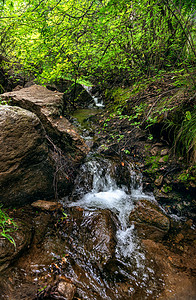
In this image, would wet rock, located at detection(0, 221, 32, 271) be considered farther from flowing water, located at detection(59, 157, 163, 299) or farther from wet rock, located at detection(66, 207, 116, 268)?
flowing water, located at detection(59, 157, 163, 299)

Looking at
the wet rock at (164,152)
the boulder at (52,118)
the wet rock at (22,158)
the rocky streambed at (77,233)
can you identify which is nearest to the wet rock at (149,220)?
the rocky streambed at (77,233)

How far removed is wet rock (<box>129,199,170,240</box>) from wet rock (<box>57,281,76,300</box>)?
1.55 meters

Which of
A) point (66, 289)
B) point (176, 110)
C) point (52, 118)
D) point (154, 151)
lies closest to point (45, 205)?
point (66, 289)

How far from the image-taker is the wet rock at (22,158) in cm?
252

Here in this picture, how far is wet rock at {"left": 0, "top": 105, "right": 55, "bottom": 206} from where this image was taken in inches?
99.0

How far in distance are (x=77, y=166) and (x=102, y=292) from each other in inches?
105

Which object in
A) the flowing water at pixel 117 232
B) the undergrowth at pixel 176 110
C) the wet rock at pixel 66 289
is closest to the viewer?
the wet rock at pixel 66 289

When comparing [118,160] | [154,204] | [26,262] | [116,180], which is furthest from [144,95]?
[26,262]

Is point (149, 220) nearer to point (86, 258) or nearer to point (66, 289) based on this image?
point (86, 258)

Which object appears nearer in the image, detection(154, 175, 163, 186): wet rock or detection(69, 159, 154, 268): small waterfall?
detection(69, 159, 154, 268): small waterfall

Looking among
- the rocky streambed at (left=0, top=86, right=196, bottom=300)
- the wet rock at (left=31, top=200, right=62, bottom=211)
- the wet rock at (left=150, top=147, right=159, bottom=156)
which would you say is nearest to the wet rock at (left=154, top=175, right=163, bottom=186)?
the rocky streambed at (left=0, top=86, right=196, bottom=300)

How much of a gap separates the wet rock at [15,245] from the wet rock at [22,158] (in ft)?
2.07

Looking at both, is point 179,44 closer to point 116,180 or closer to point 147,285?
point 116,180

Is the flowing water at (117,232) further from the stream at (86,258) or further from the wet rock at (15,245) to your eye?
the wet rock at (15,245)
